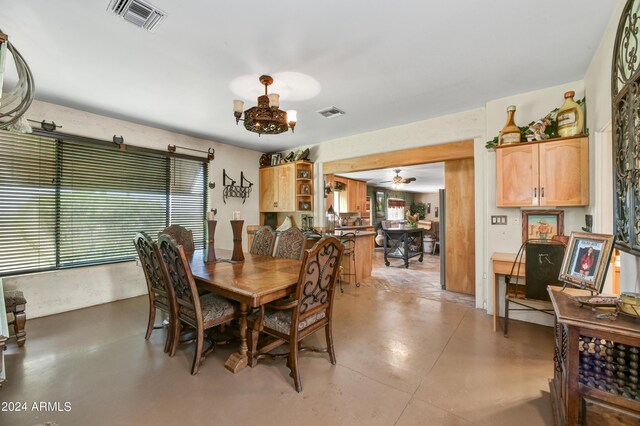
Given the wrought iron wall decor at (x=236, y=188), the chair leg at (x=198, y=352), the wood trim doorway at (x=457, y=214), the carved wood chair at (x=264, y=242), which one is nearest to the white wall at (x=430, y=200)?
the wood trim doorway at (x=457, y=214)

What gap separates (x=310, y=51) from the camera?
2.22 metres

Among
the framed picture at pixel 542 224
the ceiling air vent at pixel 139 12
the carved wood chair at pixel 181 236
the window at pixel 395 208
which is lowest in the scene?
the carved wood chair at pixel 181 236

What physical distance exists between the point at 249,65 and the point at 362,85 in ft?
3.78

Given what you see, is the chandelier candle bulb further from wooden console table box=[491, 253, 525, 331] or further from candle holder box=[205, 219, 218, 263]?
wooden console table box=[491, 253, 525, 331]

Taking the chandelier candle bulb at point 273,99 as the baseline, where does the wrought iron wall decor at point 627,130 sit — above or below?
below

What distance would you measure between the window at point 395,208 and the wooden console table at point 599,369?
30.6 ft

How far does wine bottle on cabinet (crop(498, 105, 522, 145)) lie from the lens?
2906 millimetres

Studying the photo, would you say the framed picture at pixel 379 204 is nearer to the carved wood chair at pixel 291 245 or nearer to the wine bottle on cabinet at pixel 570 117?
the carved wood chair at pixel 291 245

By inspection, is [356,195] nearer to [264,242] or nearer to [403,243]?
[403,243]


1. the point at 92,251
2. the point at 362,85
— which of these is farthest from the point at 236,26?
the point at 92,251

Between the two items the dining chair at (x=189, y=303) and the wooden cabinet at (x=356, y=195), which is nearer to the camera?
the dining chair at (x=189, y=303)

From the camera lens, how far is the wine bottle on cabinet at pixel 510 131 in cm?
291

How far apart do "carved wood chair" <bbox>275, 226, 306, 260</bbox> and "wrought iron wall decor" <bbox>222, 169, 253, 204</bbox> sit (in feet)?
7.81

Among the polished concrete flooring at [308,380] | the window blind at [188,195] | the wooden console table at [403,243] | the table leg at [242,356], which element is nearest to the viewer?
the polished concrete flooring at [308,380]
